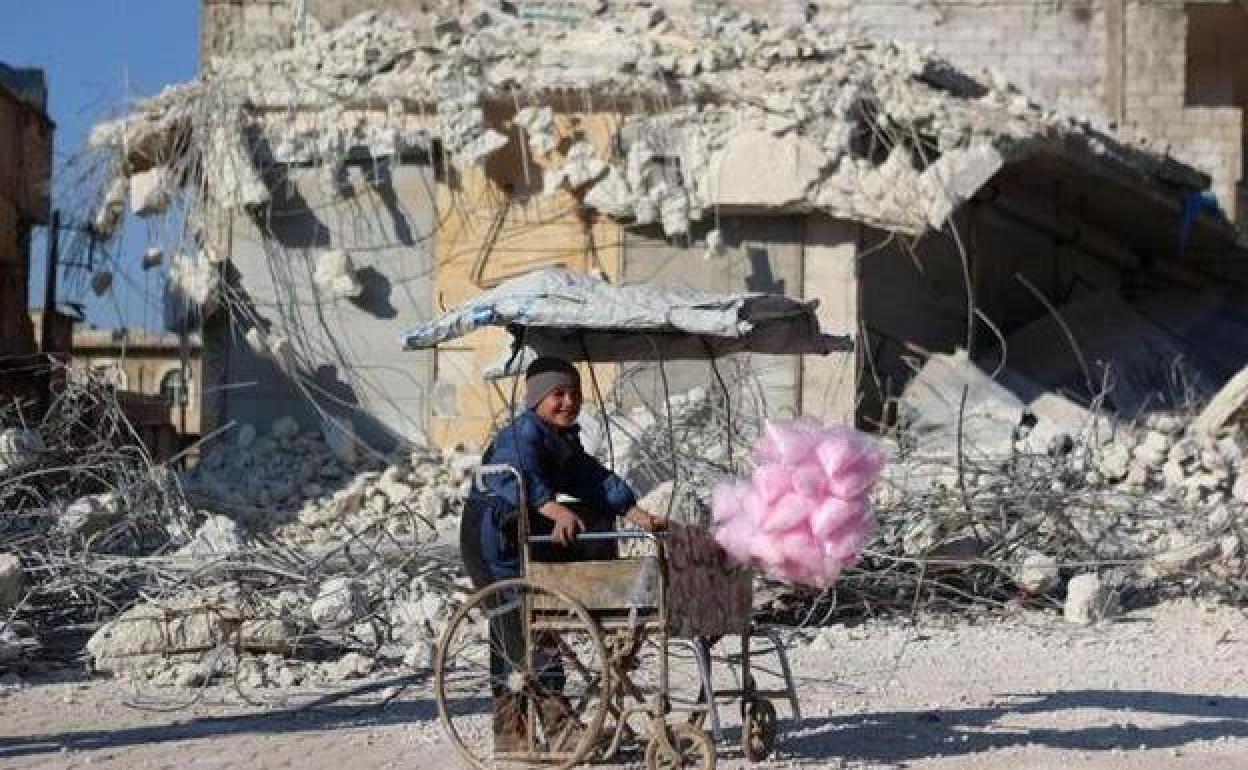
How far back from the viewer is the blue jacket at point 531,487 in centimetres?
643

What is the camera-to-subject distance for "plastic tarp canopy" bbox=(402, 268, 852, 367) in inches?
257

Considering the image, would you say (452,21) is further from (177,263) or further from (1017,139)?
(1017,139)

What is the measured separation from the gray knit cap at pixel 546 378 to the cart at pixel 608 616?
0.51 feet

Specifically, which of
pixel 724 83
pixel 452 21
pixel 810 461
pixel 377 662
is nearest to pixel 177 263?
pixel 452 21

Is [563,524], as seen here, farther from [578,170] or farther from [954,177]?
[954,177]

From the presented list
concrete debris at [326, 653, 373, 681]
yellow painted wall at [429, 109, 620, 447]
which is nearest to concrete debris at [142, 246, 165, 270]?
yellow painted wall at [429, 109, 620, 447]

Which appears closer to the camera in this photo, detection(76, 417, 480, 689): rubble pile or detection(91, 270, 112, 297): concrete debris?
detection(76, 417, 480, 689): rubble pile

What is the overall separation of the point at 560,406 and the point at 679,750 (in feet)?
4.34

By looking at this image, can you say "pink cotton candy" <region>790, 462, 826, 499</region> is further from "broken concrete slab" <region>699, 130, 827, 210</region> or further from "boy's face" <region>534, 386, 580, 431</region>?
"broken concrete slab" <region>699, 130, 827, 210</region>

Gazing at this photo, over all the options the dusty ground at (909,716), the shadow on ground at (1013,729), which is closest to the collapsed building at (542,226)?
the dusty ground at (909,716)

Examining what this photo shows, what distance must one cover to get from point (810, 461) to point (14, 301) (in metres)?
15.0

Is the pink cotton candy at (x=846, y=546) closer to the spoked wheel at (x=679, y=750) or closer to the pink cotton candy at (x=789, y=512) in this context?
the pink cotton candy at (x=789, y=512)

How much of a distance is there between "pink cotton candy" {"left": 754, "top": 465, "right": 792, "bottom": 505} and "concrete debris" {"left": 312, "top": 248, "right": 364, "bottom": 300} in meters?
8.74

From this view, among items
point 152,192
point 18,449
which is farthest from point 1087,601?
point 152,192
